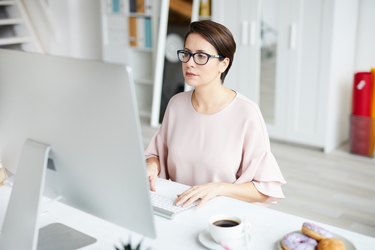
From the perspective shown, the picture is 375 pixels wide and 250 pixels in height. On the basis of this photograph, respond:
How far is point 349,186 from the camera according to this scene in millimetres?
3631

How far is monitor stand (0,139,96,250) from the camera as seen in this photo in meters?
1.25

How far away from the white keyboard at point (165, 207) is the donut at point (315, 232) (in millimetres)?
400

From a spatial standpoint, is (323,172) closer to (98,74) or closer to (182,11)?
(182,11)

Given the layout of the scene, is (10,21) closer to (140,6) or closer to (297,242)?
(140,6)

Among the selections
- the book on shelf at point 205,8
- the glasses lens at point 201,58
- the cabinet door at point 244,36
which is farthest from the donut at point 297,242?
the book on shelf at point 205,8

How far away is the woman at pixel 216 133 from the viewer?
183cm

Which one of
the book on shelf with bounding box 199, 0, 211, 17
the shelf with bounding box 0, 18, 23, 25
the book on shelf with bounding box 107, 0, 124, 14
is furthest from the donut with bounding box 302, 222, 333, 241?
the shelf with bounding box 0, 18, 23, 25

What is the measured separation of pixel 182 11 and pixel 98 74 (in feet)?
13.3

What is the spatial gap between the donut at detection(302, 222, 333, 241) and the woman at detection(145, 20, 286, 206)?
1.38 feet

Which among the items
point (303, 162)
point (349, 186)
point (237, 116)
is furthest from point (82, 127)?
point (303, 162)

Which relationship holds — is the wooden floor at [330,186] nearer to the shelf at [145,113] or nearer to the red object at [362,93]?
the red object at [362,93]

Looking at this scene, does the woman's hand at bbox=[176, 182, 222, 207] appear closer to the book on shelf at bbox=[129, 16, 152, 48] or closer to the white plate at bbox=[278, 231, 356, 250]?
the white plate at bbox=[278, 231, 356, 250]

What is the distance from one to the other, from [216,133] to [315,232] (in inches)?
25.5

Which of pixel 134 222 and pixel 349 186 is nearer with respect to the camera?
pixel 134 222
